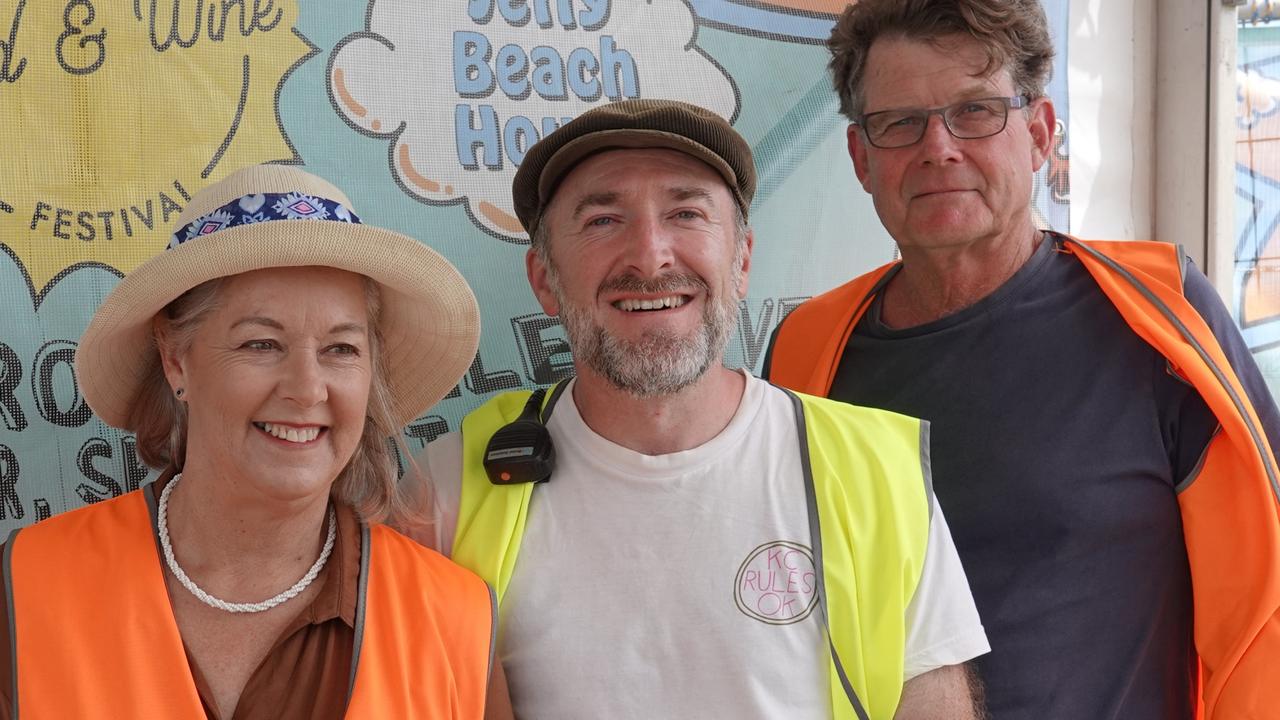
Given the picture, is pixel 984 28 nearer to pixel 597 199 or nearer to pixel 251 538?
pixel 597 199

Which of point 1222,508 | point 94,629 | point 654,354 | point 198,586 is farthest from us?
point 1222,508

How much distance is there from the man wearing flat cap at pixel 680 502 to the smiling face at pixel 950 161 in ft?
1.76

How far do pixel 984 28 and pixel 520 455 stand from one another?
4.75 ft

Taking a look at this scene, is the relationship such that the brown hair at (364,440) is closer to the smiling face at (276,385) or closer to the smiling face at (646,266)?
the smiling face at (276,385)

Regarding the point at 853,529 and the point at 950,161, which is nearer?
the point at 853,529

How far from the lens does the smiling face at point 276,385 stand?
1787 mm

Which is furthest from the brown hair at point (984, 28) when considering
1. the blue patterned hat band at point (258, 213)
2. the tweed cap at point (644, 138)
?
the blue patterned hat band at point (258, 213)

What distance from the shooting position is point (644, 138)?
211cm

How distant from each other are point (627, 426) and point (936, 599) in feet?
2.12

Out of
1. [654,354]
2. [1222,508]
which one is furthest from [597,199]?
[1222,508]

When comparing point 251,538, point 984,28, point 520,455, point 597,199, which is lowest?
point 251,538

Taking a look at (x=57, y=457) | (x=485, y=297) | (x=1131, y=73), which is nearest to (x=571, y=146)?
(x=485, y=297)

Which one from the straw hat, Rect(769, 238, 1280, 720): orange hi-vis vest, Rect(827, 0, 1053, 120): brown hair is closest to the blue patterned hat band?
the straw hat

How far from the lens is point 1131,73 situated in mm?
3928
